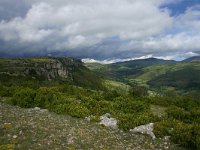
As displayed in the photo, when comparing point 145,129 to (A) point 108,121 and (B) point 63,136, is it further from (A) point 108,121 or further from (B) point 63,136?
(B) point 63,136

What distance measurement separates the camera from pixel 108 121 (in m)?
29.8

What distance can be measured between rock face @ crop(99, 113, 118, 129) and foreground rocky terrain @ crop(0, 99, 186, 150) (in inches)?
38.9

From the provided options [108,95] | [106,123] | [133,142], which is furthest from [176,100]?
[133,142]

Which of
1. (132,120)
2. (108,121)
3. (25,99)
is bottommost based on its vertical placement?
(108,121)

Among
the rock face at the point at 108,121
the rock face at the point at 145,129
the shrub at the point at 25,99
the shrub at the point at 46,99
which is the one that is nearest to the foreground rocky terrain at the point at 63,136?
the rock face at the point at 145,129

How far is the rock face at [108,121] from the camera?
93.3 feet

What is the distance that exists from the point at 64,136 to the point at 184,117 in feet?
52.2

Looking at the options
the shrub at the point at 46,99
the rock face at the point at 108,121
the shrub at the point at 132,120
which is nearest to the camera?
the shrub at the point at 132,120

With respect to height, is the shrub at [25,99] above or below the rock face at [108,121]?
above

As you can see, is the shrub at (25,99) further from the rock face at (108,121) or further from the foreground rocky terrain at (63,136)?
the rock face at (108,121)

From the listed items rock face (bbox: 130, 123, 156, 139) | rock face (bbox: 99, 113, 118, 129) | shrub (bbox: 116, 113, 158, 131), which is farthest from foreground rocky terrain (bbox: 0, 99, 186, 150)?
shrub (bbox: 116, 113, 158, 131)

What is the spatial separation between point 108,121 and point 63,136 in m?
7.35

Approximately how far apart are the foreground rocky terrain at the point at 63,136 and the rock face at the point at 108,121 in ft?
3.24

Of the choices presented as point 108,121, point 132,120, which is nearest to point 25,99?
point 108,121
